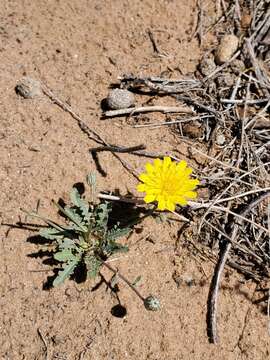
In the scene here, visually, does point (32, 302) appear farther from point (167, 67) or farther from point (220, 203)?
point (167, 67)

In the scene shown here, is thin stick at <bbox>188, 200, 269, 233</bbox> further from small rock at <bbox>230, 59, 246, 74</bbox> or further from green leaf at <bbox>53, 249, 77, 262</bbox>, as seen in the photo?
small rock at <bbox>230, 59, 246, 74</bbox>

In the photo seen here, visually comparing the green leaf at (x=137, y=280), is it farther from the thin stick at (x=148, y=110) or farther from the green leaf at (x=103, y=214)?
the thin stick at (x=148, y=110)

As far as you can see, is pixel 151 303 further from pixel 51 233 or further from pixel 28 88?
pixel 28 88

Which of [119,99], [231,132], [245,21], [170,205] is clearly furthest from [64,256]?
[245,21]

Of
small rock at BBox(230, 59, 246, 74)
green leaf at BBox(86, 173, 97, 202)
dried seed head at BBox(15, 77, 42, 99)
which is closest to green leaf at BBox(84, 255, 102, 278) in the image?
green leaf at BBox(86, 173, 97, 202)

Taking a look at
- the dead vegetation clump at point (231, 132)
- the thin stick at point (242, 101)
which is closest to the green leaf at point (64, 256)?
the dead vegetation clump at point (231, 132)
